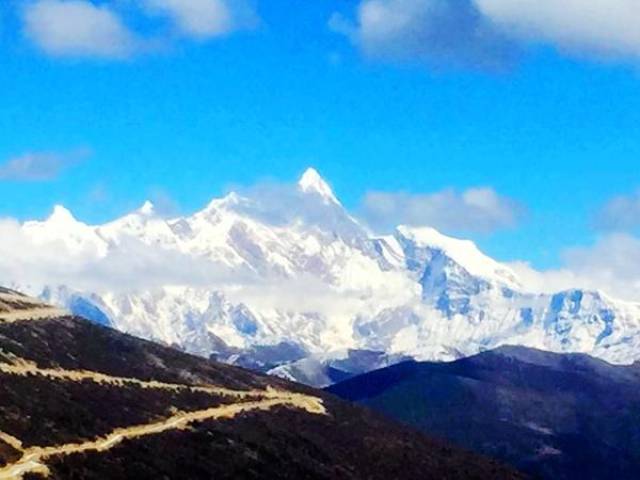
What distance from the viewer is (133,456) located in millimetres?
147375

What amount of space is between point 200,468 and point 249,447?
70.0ft

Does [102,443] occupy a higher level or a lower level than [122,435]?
lower

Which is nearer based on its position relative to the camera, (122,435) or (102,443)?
(102,443)

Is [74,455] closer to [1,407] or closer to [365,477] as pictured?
[1,407]

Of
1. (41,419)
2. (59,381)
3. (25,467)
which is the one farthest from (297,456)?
(25,467)

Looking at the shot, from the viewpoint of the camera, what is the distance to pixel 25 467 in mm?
122750

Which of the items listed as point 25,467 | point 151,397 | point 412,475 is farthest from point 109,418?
point 412,475

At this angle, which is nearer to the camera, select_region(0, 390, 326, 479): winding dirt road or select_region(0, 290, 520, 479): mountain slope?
select_region(0, 390, 326, 479): winding dirt road

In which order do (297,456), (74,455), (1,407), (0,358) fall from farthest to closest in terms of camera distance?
(297,456) < (0,358) < (1,407) < (74,455)

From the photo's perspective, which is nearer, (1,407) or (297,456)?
(1,407)

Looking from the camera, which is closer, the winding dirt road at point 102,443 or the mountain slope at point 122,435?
the winding dirt road at point 102,443

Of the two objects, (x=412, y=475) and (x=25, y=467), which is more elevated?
(x=412, y=475)

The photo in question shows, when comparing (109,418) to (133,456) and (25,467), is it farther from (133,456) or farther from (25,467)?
(25,467)

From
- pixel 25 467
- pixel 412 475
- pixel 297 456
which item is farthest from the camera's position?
pixel 412 475
